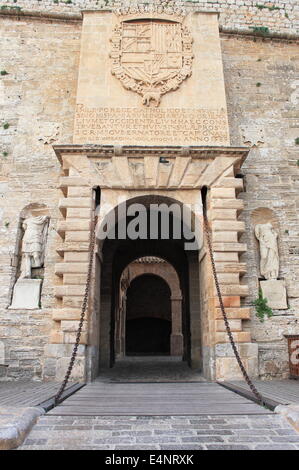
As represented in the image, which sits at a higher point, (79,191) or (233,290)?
(79,191)

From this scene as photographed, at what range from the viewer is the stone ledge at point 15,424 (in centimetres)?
275

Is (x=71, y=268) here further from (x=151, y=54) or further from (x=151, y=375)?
(x=151, y=54)

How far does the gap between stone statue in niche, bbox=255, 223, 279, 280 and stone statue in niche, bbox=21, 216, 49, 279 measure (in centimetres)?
429

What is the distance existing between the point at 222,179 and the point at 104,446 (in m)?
5.52

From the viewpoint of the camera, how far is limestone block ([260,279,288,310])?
7414 mm

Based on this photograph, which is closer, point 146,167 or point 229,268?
point 229,268

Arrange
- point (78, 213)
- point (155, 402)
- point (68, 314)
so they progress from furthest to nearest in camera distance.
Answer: point (78, 213) < point (68, 314) < point (155, 402)

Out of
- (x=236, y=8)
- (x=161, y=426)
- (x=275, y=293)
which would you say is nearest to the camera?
(x=161, y=426)

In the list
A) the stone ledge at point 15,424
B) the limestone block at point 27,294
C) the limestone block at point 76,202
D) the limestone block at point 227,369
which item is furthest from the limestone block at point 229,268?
the stone ledge at point 15,424

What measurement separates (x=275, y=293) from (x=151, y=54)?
563cm

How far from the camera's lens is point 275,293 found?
747 cm

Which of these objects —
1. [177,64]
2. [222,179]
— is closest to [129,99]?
[177,64]

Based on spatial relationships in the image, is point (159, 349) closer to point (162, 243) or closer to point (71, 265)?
point (162, 243)

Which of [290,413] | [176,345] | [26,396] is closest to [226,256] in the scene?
[290,413]
